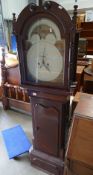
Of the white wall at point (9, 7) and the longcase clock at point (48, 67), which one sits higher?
the white wall at point (9, 7)

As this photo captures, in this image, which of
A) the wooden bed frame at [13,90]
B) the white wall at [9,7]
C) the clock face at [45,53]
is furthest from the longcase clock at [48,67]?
the white wall at [9,7]

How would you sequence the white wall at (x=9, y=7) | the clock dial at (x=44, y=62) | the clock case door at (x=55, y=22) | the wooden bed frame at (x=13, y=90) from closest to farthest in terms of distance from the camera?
the clock case door at (x=55, y=22) → the clock dial at (x=44, y=62) → the wooden bed frame at (x=13, y=90) → the white wall at (x=9, y=7)

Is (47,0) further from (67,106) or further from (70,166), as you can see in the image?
(70,166)

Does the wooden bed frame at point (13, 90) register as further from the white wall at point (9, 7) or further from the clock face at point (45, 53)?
the white wall at point (9, 7)

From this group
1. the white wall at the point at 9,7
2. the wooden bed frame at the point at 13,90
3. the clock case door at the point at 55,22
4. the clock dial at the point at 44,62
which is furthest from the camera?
the white wall at the point at 9,7

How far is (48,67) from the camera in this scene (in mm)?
1104

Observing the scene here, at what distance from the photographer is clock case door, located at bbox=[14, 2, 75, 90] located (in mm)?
890

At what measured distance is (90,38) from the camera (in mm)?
3568

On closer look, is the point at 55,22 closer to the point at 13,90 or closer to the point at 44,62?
the point at 44,62

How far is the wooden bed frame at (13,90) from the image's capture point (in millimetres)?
2322

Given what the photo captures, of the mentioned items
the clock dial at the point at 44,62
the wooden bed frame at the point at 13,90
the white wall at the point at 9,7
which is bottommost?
the wooden bed frame at the point at 13,90

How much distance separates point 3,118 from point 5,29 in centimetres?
225

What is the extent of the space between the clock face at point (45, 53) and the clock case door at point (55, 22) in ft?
0.08

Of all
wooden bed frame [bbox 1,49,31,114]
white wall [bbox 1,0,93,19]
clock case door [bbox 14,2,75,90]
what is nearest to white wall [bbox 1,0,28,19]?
white wall [bbox 1,0,93,19]
